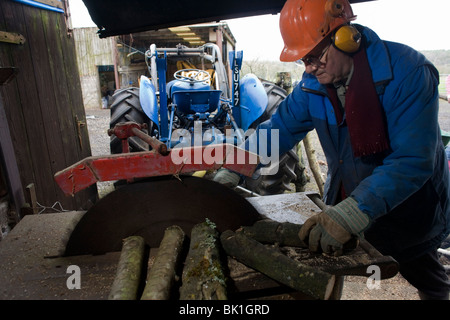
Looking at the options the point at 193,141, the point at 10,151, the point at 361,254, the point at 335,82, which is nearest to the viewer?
the point at 361,254

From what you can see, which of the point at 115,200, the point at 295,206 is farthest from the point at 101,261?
the point at 295,206

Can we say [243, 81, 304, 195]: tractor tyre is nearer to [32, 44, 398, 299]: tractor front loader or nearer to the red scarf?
[32, 44, 398, 299]: tractor front loader

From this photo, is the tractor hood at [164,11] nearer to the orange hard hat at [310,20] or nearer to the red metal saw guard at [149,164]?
the orange hard hat at [310,20]

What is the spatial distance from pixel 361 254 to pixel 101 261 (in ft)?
4.39

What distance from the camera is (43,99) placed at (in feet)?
10.8

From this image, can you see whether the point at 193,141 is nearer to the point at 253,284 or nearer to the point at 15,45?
the point at 15,45

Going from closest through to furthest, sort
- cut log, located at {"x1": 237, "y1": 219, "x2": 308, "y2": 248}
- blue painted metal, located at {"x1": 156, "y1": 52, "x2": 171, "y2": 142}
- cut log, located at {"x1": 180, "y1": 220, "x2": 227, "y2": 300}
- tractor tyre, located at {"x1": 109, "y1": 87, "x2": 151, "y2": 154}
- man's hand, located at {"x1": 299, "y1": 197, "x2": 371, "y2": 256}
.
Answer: cut log, located at {"x1": 180, "y1": 220, "x2": 227, "y2": 300} → man's hand, located at {"x1": 299, "y1": 197, "x2": 371, "y2": 256} → cut log, located at {"x1": 237, "y1": 219, "x2": 308, "y2": 248} → blue painted metal, located at {"x1": 156, "y1": 52, "x2": 171, "y2": 142} → tractor tyre, located at {"x1": 109, "y1": 87, "x2": 151, "y2": 154}

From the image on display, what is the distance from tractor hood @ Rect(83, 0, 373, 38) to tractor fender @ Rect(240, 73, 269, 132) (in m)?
2.06

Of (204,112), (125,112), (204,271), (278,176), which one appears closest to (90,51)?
(125,112)

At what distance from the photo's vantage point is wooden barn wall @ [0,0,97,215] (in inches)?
113

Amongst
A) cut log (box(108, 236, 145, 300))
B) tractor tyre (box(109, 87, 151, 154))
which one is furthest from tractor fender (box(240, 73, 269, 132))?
cut log (box(108, 236, 145, 300))

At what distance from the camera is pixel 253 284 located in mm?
1364

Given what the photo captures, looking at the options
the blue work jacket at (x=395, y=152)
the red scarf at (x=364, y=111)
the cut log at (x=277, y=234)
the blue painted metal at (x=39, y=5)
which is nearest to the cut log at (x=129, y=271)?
the cut log at (x=277, y=234)

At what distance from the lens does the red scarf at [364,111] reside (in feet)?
5.39
